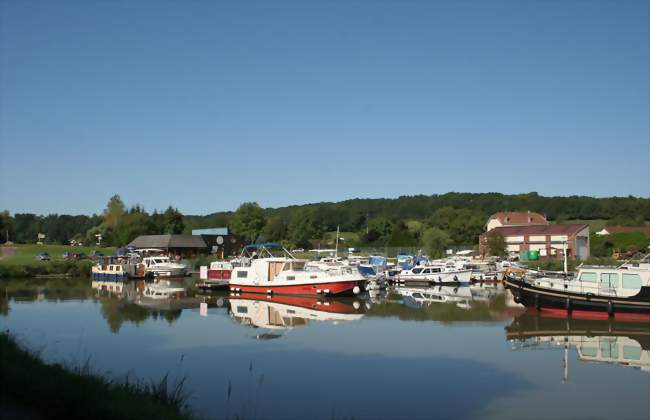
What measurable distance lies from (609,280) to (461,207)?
124 m

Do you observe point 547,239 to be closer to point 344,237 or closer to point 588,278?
point 588,278

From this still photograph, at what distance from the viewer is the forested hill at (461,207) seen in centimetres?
13225

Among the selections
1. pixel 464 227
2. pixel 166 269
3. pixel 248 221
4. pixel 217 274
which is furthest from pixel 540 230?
pixel 248 221

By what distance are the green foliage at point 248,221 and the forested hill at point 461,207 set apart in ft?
31.2

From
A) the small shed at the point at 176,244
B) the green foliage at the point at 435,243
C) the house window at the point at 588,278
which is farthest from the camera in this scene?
the small shed at the point at 176,244

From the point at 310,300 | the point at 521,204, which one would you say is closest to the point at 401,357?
the point at 310,300

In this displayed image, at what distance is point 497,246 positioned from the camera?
8138 cm

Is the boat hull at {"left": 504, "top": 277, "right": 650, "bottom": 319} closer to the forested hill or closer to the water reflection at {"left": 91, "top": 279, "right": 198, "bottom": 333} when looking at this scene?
the water reflection at {"left": 91, "top": 279, "right": 198, "bottom": 333}

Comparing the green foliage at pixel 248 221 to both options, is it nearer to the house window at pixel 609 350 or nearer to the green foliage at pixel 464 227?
the green foliage at pixel 464 227

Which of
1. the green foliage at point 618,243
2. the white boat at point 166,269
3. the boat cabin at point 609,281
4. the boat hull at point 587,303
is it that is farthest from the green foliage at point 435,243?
the boat cabin at point 609,281

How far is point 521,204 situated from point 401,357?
131 meters

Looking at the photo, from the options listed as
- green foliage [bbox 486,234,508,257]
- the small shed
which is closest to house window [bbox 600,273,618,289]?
green foliage [bbox 486,234,508,257]

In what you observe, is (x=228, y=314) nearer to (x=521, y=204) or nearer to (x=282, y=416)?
(x=282, y=416)

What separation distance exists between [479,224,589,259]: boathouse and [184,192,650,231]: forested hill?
109 feet
